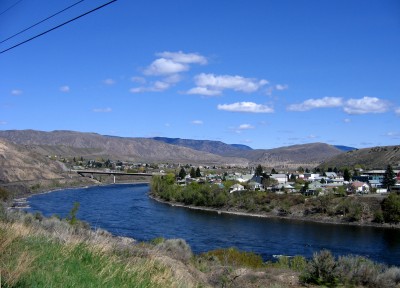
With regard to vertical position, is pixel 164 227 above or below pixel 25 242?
below

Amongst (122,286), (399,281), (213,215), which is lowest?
(213,215)

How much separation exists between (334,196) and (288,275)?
49.9 metres

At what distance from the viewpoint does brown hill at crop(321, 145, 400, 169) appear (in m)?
105

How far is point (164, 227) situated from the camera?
1469 inches

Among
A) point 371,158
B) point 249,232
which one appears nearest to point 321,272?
point 249,232

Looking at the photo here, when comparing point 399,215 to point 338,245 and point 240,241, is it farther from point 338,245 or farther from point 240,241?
point 240,241

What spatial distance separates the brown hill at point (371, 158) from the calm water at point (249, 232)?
206 ft

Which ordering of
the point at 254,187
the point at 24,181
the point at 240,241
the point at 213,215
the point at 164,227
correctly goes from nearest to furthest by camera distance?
the point at 240,241 < the point at 164,227 < the point at 213,215 < the point at 254,187 < the point at 24,181

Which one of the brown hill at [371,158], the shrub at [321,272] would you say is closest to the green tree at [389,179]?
the brown hill at [371,158]

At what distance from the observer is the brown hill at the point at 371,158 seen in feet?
344

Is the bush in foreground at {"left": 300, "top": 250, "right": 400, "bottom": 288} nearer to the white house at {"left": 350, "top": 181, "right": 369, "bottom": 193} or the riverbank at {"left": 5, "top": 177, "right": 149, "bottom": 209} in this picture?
the riverbank at {"left": 5, "top": 177, "right": 149, "bottom": 209}

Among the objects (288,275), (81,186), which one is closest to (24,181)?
(81,186)

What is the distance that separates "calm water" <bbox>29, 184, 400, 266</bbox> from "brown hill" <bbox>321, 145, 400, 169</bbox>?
6275 cm

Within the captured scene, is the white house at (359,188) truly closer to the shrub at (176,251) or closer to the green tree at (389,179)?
the green tree at (389,179)
